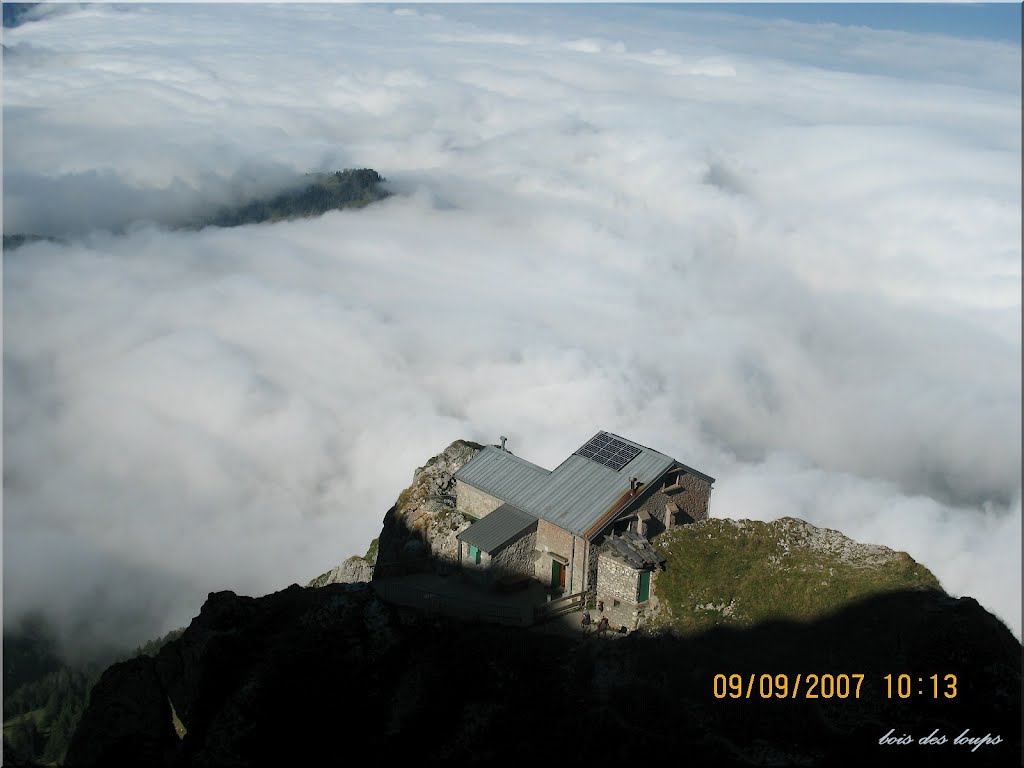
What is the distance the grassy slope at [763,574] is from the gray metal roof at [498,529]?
566 cm

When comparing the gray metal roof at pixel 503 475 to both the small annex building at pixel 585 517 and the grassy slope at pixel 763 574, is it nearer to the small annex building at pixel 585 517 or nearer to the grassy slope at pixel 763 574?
the small annex building at pixel 585 517

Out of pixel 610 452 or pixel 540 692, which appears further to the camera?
pixel 610 452

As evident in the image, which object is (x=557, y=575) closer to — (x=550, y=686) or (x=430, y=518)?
(x=430, y=518)

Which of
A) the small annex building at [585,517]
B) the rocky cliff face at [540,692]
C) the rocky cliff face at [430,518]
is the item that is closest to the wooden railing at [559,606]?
the small annex building at [585,517]

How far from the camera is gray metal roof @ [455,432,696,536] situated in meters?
39.6

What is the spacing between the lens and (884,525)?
149m

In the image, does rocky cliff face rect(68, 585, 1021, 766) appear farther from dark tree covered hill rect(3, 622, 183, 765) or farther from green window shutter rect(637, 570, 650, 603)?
dark tree covered hill rect(3, 622, 183, 765)

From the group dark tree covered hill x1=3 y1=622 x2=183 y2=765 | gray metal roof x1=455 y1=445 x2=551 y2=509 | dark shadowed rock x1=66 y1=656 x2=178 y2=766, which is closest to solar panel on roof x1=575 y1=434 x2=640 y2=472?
gray metal roof x1=455 y1=445 x2=551 y2=509

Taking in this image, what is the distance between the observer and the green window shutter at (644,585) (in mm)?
36938

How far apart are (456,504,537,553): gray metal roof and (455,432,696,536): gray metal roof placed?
0.50 meters

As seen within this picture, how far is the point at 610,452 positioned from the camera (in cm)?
4284

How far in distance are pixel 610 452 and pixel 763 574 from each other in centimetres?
918

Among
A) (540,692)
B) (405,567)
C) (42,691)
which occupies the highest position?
(540,692)

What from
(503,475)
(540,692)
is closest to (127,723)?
(540,692)
